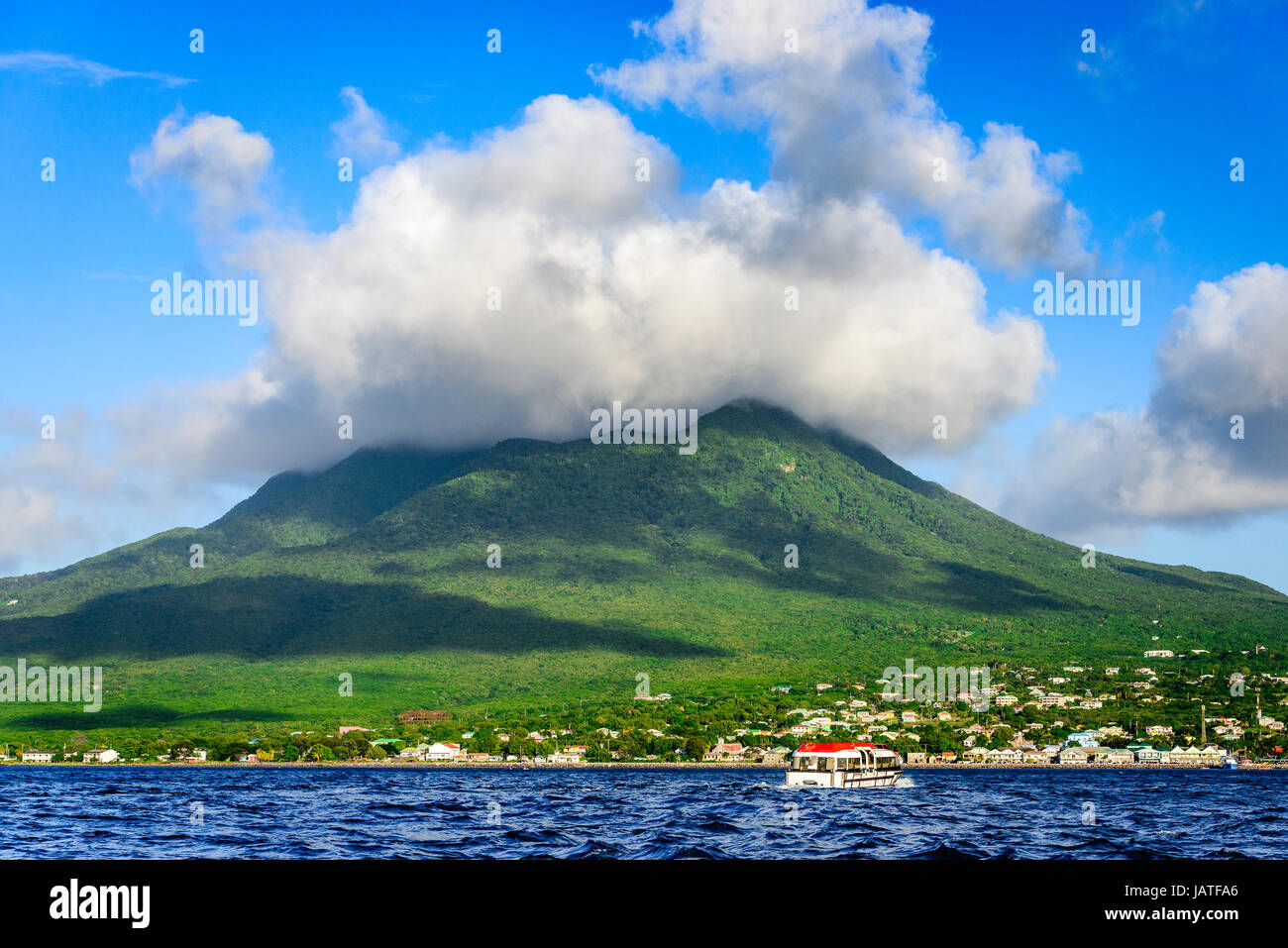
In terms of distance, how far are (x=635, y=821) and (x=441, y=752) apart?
13290 centimetres

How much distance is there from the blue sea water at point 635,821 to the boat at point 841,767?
3732 mm

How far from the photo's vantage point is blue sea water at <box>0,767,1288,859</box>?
44.4 meters

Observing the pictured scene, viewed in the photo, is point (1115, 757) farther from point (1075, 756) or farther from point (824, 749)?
point (824, 749)

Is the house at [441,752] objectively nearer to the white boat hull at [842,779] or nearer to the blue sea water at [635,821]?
the blue sea water at [635,821]

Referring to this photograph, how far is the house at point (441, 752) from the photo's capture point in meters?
186

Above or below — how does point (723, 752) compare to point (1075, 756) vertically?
above

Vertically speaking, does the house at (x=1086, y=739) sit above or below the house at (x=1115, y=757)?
above

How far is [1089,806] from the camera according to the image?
75188 millimetres

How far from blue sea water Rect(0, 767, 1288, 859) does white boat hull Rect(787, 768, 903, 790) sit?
11.2ft

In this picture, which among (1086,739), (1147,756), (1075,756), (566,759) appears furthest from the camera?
(1086,739)

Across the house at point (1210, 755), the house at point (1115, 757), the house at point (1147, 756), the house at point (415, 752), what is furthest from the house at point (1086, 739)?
the house at point (415, 752)

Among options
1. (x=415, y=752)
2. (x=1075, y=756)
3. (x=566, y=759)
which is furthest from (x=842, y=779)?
(x=415, y=752)

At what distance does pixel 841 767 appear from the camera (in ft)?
354
